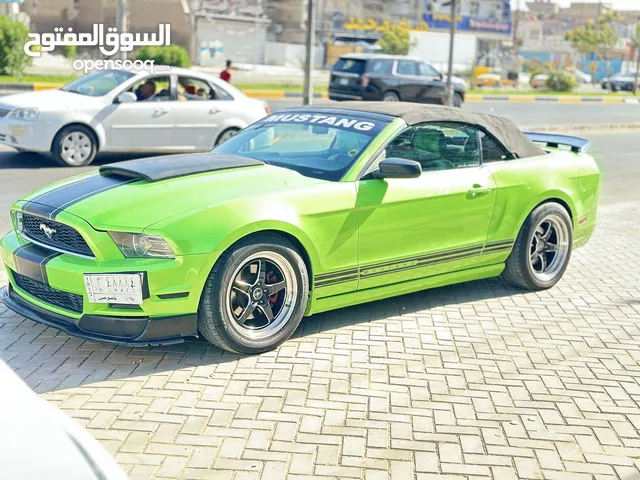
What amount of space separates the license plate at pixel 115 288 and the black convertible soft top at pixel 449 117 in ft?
7.54

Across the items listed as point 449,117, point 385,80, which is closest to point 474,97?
point 385,80

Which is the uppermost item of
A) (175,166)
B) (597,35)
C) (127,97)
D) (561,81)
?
(597,35)

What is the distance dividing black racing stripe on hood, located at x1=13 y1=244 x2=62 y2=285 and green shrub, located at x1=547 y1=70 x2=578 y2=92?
46.0 metres

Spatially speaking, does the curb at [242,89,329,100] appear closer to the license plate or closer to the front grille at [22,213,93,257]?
the front grille at [22,213,93,257]

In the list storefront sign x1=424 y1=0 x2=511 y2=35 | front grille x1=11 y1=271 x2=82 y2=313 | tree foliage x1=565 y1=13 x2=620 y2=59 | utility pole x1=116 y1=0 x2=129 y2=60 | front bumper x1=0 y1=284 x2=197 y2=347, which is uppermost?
storefront sign x1=424 y1=0 x2=511 y2=35

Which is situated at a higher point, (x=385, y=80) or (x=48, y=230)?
(x=385, y=80)

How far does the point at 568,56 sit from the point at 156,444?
8676 centimetres

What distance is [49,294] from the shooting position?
5016 mm

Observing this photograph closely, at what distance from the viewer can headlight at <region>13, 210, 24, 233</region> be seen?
5332 mm

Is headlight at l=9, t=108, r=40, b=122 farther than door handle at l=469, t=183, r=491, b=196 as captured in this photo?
Answer: Yes

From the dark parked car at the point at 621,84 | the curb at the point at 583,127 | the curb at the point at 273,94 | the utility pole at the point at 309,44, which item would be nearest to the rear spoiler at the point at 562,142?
the utility pole at the point at 309,44

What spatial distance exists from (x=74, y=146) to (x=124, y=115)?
837mm

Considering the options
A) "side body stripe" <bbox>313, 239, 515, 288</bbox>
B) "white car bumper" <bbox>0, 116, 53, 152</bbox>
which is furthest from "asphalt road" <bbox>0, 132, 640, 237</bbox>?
"side body stripe" <bbox>313, 239, 515, 288</bbox>

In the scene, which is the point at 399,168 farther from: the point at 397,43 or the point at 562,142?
the point at 397,43
